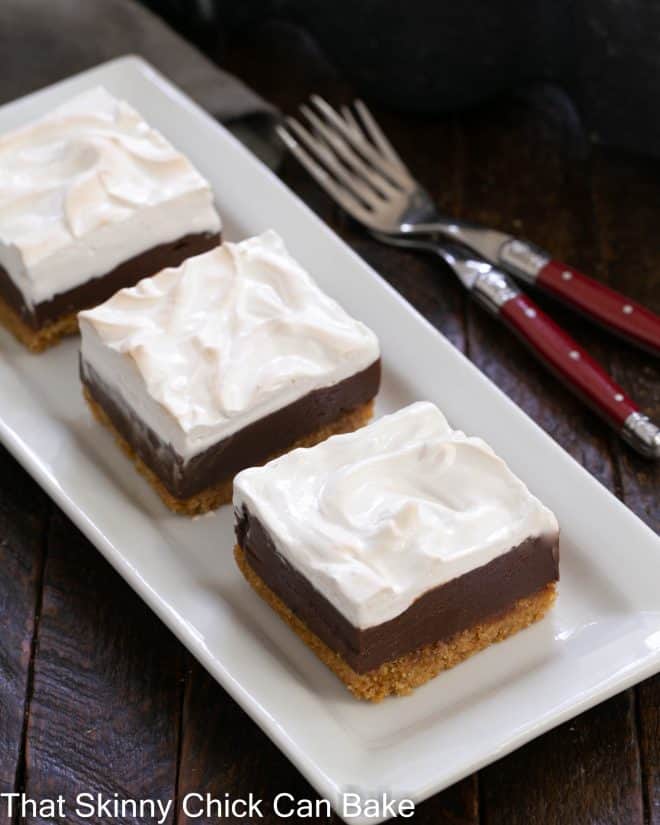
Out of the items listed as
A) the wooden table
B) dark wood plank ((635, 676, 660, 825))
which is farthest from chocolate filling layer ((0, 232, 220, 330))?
dark wood plank ((635, 676, 660, 825))

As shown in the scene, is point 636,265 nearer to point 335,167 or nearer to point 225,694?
point 335,167

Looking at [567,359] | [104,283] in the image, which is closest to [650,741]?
[567,359]

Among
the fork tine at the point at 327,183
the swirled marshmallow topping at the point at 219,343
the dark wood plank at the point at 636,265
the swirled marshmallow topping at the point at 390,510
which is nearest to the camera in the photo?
the swirled marshmallow topping at the point at 390,510

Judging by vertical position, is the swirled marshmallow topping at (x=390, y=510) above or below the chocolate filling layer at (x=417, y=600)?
above

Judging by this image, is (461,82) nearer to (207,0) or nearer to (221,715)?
(207,0)

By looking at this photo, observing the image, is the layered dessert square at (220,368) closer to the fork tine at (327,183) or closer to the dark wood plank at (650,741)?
the fork tine at (327,183)

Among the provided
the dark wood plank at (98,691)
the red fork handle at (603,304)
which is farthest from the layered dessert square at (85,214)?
the red fork handle at (603,304)

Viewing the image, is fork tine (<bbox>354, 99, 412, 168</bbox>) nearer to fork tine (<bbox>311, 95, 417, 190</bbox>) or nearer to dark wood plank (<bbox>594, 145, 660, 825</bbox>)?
fork tine (<bbox>311, 95, 417, 190</bbox>)
